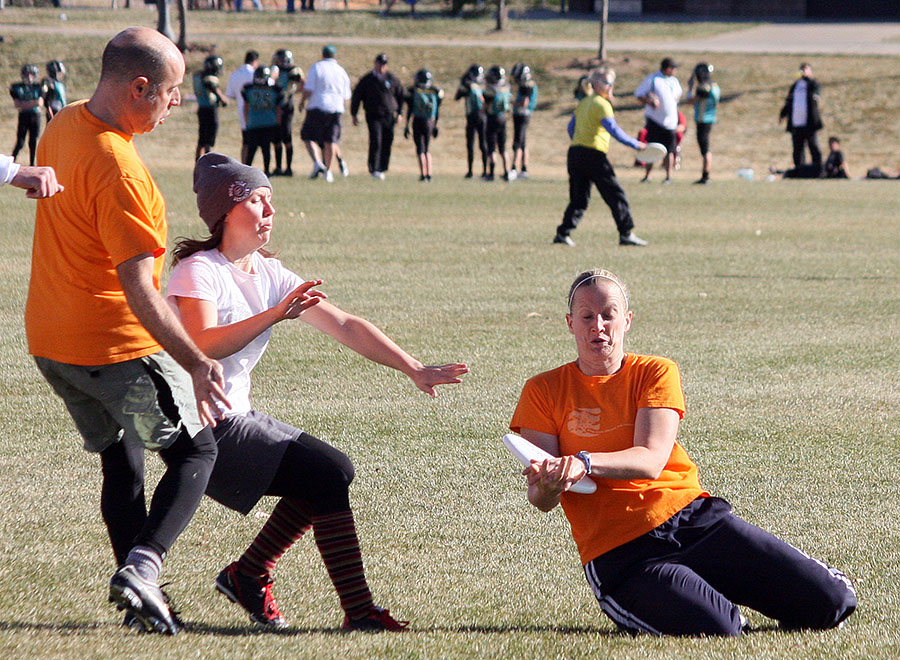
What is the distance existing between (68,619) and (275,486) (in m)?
0.82

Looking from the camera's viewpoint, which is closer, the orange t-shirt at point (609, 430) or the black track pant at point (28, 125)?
the orange t-shirt at point (609, 430)

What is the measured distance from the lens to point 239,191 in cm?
403

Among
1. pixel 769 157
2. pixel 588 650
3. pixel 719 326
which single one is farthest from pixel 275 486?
pixel 769 157

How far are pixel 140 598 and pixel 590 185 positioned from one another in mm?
11630

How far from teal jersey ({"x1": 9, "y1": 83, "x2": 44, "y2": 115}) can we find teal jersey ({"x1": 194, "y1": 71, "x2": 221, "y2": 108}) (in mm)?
2897

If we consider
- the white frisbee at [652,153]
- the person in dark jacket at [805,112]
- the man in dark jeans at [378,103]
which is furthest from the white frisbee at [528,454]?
the person in dark jacket at [805,112]

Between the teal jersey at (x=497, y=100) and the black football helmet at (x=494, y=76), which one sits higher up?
the black football helmet at (x=494, y=76)

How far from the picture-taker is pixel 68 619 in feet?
13.7

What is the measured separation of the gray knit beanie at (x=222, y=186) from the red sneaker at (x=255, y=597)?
3.77 ft

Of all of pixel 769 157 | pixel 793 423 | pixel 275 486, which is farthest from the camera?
pixel 769 157

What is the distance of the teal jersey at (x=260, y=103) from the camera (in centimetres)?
2191

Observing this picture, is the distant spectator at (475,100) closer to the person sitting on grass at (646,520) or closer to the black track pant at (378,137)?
the black track pant at (378,137)

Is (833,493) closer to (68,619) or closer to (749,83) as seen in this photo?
(68,619)

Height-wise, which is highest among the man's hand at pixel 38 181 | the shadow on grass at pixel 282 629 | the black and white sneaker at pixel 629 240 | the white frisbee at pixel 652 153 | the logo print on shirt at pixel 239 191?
the man's hand at pixel 38 181
